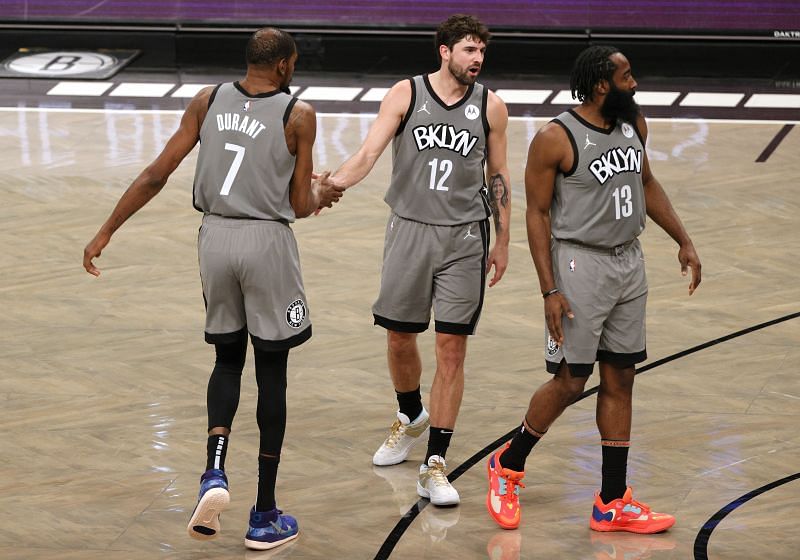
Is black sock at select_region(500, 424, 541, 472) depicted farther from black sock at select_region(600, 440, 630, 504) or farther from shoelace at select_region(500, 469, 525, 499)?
black sock at select_region(600, 440, 630, 504)

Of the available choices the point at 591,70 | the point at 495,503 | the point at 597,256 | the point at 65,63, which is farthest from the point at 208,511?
the point at 65,63

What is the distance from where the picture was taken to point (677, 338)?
761 cm

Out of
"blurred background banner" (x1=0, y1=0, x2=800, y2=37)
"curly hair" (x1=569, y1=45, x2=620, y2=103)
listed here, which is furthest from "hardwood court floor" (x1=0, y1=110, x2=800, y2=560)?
"blurred background banner" (x1=0, y1=0, x2=800, y2=37)

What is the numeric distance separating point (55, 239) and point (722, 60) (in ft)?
24.1

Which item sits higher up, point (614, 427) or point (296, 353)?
point (614, 427)

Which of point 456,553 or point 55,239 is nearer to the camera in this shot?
point 456,553

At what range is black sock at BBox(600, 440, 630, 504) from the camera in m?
5.46

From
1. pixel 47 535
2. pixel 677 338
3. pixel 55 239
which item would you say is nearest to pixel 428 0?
pixel 55 239

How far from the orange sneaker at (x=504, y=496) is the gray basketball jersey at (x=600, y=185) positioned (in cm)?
92

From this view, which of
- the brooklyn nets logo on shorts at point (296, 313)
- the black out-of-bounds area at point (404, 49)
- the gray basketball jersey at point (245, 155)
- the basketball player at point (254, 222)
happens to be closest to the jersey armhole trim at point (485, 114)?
the basketball player at point (254, 222)

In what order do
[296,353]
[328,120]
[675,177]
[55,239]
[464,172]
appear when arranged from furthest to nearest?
[328,120]
[675,177]
[55,239]
[296,353]
[464,172]

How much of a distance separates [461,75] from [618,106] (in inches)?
28.6

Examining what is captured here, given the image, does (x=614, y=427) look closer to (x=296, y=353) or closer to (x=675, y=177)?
(x=296, y=353)

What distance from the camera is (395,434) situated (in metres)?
6.19
